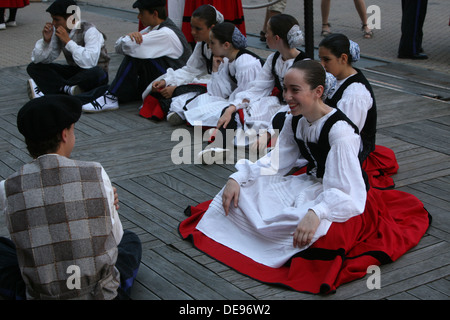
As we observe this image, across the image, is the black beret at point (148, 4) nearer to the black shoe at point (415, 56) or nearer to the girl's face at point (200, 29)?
the girl's face at point (200, 29)

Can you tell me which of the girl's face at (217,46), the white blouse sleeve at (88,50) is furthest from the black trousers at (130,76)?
the girl's face at (217,46)

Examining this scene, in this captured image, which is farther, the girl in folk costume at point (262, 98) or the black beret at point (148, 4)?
the black beret at point (148, 4)

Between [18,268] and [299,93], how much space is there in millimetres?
1361

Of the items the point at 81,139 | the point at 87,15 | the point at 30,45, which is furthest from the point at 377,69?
the point at 87,15

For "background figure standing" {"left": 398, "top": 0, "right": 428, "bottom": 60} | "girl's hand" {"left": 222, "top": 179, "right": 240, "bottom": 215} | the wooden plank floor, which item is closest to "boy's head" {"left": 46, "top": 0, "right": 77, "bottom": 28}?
the wooden plank floor

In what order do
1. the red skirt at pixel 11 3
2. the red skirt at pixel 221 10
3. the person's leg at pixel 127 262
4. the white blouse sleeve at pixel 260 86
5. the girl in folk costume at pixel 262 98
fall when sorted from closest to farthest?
the person's leg at pixel 127 262
the girl in folk costume at pixel 262 98
the white blouse sleeve at pixel 260 86
the red skirt at pixel 221 10
the red skirt at pixel 11 3

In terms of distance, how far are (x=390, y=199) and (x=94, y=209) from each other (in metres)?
1.68

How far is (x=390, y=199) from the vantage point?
126 inches

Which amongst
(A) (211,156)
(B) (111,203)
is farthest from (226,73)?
(B) (111,203)

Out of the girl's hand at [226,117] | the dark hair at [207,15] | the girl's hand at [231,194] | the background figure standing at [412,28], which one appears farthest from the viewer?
the background figure standing at [412,28]

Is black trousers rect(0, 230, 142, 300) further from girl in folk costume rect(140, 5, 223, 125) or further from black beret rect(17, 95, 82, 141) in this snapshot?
girl in folk costume rect(140, 5, 223, 125)

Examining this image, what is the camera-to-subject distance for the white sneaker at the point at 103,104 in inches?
202

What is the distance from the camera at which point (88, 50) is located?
5297mm

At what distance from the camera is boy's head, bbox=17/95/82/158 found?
6.84ft
